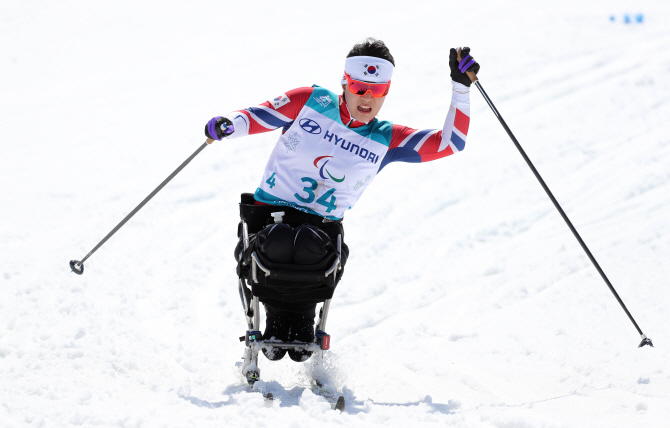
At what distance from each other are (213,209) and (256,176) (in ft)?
2.72

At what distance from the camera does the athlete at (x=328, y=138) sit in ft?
12.1

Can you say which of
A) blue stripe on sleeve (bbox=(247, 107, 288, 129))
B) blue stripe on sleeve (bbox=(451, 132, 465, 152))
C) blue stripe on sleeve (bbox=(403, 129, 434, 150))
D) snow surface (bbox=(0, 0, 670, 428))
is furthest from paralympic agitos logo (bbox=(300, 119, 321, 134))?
snow surface (bbox=(0, 0, 670, 428))

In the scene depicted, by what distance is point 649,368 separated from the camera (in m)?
3.85

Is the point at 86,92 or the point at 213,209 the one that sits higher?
the point at 86,92

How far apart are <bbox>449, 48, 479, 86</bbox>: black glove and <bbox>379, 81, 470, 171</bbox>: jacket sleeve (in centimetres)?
3

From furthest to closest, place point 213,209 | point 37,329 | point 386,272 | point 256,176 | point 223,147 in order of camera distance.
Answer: point 223,147 → point 256,176 → point 213,209 → point 386,272 → point 37,329

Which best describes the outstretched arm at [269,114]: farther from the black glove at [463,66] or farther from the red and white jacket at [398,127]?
the black glove at [463,66]

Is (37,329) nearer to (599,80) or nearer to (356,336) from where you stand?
(356,336)

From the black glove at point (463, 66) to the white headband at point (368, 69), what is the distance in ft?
1.14

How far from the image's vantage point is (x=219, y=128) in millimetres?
3545

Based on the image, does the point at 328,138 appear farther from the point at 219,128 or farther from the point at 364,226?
the point at 364,226

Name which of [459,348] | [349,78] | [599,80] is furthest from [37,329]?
[599,80]

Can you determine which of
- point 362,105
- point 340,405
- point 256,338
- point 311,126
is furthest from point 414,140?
point 340,405

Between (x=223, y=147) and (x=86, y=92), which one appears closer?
(x=223, y=147)
